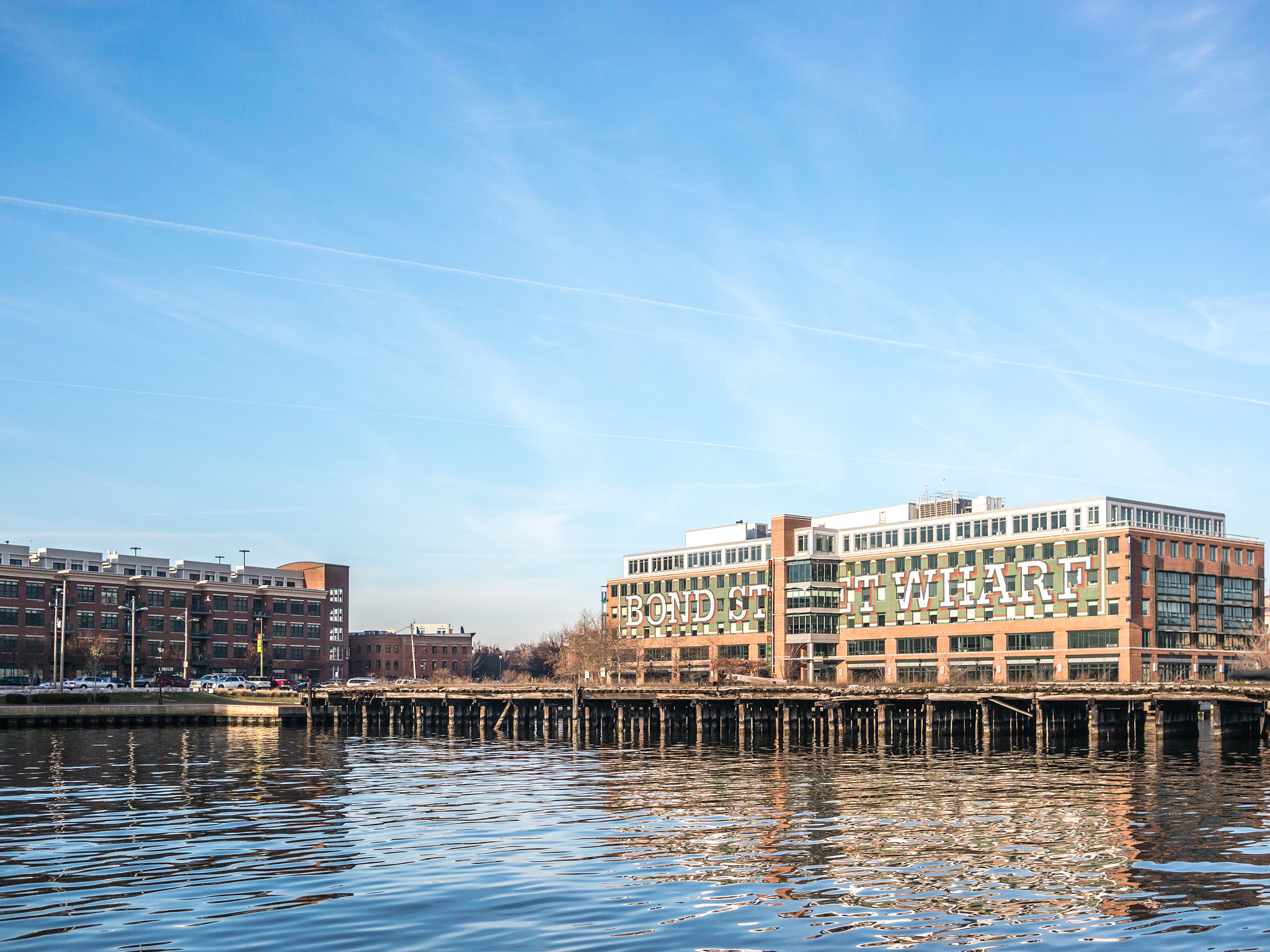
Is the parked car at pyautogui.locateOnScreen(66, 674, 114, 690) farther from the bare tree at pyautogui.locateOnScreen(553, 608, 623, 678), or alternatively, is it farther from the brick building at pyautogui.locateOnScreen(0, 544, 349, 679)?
the bare tree at pyautogui.locateOnScreen(553, 608, 623, 678)

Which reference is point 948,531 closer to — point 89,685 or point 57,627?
point 89,685

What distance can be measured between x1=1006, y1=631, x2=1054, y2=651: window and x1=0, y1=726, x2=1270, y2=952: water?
232 feet

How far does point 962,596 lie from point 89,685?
323ft

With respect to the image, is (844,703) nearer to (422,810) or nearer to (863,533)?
(863,533)

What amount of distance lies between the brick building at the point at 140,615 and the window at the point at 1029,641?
84385mm

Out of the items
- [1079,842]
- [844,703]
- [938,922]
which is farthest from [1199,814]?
[844,703]

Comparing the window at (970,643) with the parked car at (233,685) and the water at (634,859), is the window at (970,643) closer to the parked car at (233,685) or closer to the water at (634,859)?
the water at (634,859)

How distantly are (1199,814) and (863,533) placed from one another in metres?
112

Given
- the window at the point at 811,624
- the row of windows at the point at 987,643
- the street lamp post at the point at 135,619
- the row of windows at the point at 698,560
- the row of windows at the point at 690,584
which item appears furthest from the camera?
the street lamp post at the point at 135,619

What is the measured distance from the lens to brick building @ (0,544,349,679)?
163 meters

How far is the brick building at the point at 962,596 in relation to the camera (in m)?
128

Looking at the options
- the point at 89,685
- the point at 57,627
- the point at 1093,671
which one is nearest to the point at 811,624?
the point at 1093,671

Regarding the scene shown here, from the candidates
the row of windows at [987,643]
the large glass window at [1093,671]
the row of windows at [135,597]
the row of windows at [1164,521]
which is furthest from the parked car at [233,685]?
the row of windows at [1164,521]

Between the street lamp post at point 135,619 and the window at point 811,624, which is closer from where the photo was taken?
the window at point 811,624
